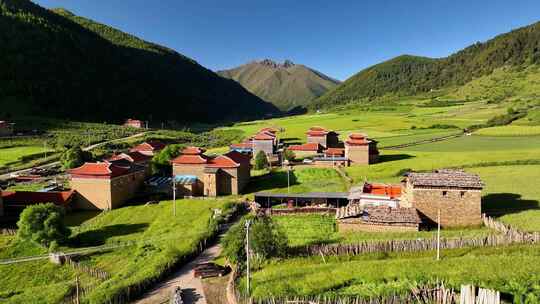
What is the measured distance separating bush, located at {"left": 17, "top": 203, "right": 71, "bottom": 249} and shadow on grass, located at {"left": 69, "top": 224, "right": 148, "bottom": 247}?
1.88m

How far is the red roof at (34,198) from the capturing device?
168 feet

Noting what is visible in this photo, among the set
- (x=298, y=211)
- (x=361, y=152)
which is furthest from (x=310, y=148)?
(x=298, y=211)

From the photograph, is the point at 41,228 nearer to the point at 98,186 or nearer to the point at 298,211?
the point at 98,186

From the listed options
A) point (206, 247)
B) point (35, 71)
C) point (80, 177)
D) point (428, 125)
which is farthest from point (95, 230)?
point (35, 71)

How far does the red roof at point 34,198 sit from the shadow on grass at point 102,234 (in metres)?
10.8

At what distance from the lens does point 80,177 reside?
54500mm

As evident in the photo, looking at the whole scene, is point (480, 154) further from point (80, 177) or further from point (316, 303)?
point (80, 177)

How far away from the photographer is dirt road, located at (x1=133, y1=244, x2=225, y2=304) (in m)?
25.8

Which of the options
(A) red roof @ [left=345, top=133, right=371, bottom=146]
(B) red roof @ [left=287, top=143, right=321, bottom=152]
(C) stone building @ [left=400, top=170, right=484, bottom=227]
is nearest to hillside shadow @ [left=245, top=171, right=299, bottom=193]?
(A) red roof @ [left=345, top=133, right=371, bottom=146]

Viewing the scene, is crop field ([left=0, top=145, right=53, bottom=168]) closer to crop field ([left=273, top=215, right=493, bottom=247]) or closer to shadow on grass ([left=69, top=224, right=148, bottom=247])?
shadow on grass ([left=69, top=224, right=148, bottom=247])

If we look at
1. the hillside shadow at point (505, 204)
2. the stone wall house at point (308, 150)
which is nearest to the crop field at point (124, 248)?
the hillside shadow at point (505, 204)

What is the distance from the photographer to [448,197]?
120 feet

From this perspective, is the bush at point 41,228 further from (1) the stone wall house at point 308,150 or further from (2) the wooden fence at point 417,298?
(1) the stone wall house at point 308,150

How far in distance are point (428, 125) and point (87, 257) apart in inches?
4091
